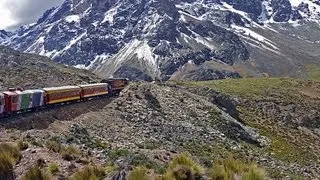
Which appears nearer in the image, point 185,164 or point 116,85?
point 185,164

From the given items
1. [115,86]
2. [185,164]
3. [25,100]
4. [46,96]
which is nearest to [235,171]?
[185,164]

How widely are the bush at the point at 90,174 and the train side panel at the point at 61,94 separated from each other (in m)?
33.7

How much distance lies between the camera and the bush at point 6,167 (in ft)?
54.7

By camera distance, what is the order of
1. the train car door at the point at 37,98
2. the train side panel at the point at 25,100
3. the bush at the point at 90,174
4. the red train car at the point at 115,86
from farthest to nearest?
the red train car at the point at 115,86
the train car door at the point at 37,98
the train side panel at the point at 25,100
the bush at the point at 90,174

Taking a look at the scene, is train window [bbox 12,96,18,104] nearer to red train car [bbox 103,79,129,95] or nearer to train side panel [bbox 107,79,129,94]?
red train car [bbox 103,79,129,95]

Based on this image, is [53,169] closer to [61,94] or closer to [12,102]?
[12,102]

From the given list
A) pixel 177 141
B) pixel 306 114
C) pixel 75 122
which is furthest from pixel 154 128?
pixel 306 114

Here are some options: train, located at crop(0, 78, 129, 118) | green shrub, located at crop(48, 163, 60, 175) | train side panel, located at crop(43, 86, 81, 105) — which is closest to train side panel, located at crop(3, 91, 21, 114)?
train, located at crop(0, 78, 129, 118)

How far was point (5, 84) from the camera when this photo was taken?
2621 inches

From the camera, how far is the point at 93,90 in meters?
63.0

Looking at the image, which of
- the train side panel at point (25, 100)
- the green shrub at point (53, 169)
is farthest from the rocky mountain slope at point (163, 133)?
the train side panel at point (25, 100)

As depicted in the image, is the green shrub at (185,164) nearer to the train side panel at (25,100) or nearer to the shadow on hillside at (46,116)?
the shadow on hillside at (46,116)

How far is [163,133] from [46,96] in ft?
40.3

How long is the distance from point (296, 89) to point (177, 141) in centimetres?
9385
